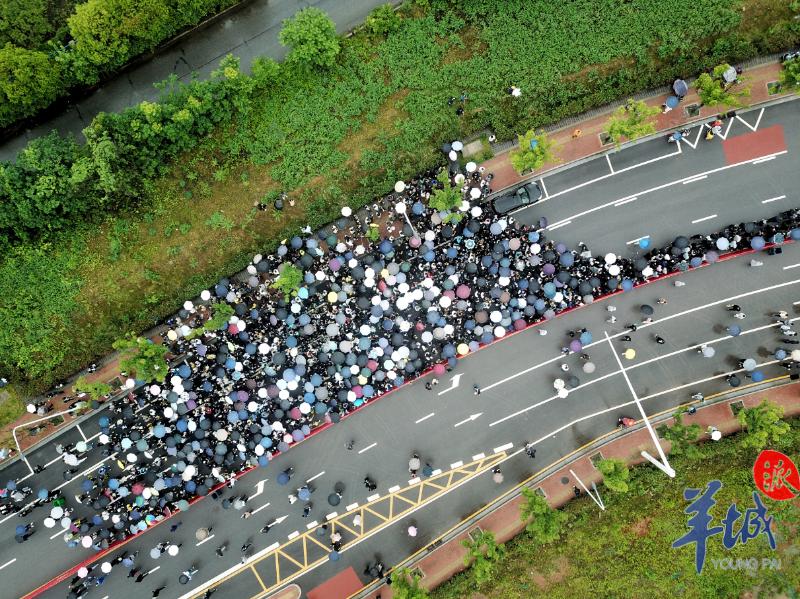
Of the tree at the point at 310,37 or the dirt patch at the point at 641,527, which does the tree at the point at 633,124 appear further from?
the dirt patch at the point at 641,527

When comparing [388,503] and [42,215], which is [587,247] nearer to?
[388,503]

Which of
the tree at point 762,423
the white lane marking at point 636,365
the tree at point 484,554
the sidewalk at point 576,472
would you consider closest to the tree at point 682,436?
the sidewalk at point 576,472

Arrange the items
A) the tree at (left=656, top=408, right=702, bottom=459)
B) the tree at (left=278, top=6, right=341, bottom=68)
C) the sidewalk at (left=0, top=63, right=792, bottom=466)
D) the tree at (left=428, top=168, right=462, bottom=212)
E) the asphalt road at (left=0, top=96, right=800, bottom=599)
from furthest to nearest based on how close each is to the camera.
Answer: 1. the sidewalk at (left=0, top=63, right=792, bottom=466)
2. the asphalt road at (left=0, top=96, right=800, bottom=599)
3. the tree at (left=278, top=6, right=341, bottom=68)
4. the tree at (left=656, top=408, right=702, bottom=459)
5. the tree at (left=428, top=168, right=462, bottom=212)

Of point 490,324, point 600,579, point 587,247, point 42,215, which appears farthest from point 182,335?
point 600,579

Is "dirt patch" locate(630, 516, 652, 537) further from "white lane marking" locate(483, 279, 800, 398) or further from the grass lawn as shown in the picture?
"white lane marking" locate(483, 279, 800, 398)

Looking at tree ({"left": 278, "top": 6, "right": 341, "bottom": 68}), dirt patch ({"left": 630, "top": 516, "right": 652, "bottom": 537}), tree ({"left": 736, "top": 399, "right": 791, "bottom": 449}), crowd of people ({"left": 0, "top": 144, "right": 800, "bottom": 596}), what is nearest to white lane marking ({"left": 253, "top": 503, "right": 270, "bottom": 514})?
crowd of people ({"left": 0, "top": 144, "right": 800, "bottom": 596})

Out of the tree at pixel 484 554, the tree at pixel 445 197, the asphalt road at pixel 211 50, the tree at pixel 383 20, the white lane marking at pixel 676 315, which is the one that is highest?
the asphalt road at pixel 211 50
